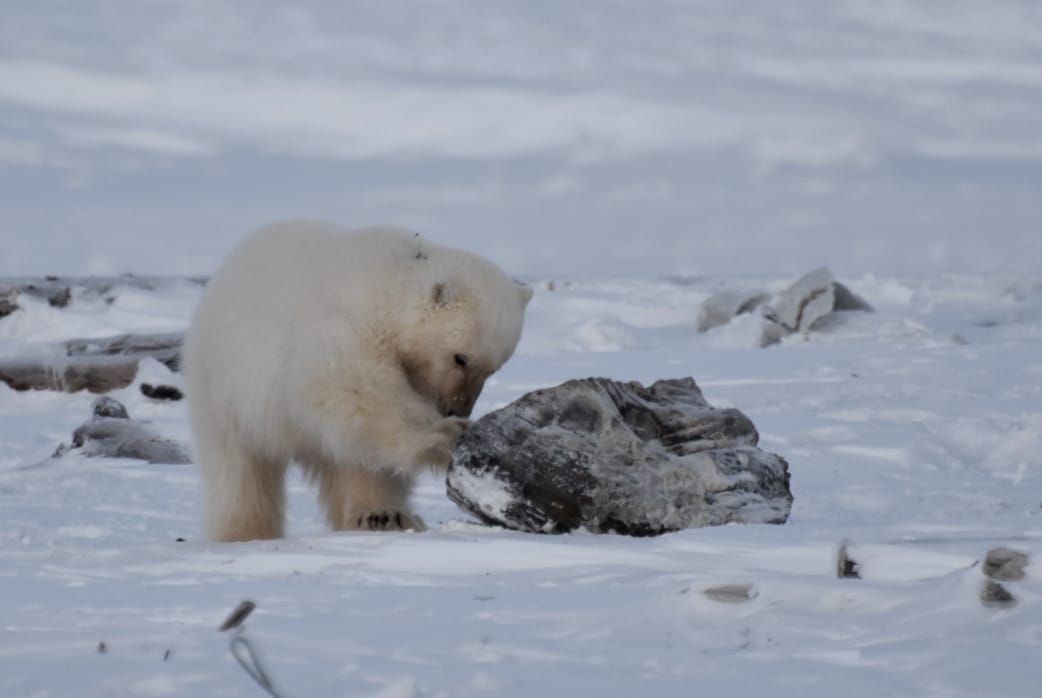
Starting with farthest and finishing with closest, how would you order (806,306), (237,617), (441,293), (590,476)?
(806,306), (441,293), (590,476), (237,617)

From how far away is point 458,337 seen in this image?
221 inches

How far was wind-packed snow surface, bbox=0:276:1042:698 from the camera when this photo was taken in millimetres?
2703

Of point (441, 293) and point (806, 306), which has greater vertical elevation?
point (441, 293)

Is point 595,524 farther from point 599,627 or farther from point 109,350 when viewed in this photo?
point 109,350

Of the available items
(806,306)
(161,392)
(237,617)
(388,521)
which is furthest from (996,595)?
(806,306)

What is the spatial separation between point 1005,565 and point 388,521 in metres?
3.22

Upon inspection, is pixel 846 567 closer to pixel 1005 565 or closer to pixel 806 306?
pixel 1005 565

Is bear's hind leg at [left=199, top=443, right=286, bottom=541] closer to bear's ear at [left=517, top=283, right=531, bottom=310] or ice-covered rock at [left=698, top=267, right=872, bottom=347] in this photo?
bear's ear at [left=517, top=283, right=531, bottom=310]

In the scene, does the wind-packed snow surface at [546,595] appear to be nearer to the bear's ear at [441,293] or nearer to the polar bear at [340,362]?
the polar bear at [340,362]

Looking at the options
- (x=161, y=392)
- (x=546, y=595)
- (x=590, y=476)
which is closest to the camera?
(x=546, y=595)

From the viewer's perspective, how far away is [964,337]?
16.2 m

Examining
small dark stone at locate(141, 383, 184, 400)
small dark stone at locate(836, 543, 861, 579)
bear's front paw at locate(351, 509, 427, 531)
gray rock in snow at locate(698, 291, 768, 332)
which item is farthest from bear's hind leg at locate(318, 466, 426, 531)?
gray rock in snow at locate(698, 291, 768, 332)

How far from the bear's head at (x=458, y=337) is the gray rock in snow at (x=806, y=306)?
413 inches

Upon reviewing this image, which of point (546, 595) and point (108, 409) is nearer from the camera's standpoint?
point (546, 595)
